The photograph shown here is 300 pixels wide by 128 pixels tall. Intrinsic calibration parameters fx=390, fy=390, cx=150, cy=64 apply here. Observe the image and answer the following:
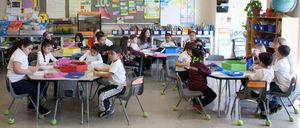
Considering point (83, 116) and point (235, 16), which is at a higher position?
point (235, 16)

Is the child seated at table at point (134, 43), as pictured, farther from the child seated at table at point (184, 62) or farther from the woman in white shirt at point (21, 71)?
the woman in white shirt at point (21, 71)

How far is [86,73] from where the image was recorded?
222 inches

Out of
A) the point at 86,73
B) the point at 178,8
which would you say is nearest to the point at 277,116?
the point at 86,73

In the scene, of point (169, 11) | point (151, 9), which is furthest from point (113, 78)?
point (169, 11)

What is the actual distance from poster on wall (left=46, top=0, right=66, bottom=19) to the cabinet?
16.9ft

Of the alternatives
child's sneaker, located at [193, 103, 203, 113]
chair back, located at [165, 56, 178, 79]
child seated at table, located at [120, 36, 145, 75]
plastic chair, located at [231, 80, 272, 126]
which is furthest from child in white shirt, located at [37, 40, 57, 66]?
→ plastic chair, located at [231, 80, 272, 126]

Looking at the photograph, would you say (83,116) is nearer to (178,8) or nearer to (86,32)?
(86,32)

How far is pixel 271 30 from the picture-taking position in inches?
343

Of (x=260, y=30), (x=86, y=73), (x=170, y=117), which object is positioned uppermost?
(x=260, y=30)

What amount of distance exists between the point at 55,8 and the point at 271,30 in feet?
19.5

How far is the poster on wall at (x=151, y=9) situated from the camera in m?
11.4

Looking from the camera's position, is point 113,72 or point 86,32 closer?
point 113,72

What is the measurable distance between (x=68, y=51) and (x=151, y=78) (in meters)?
2.17

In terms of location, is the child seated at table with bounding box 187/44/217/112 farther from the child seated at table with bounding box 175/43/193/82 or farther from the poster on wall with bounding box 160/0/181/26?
the poster on wall with bounding box 160/0/181/26
